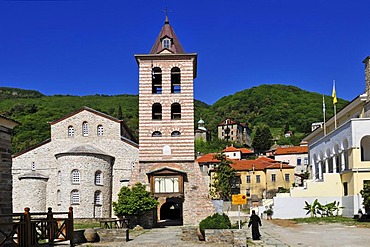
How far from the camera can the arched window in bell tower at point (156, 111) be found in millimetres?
41719

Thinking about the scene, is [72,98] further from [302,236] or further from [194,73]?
[302,236]

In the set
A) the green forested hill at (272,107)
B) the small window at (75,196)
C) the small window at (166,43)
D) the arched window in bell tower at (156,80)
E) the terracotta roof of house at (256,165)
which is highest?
the green forested hill at (272,107)

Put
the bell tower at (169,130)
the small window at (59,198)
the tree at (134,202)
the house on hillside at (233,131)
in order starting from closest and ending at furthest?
the tree at (134,202)
the bell tower at (169,130)
the small window at (59,198)
the house on hillside at (233,131)

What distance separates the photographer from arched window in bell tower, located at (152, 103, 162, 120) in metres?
41.7

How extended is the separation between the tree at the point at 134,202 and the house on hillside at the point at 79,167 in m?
8.09

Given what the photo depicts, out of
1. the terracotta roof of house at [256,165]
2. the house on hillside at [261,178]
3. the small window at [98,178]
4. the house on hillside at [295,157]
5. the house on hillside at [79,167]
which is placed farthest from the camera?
the house on hillside at [295,157]

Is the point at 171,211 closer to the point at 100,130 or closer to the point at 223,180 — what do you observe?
the point at 100,130

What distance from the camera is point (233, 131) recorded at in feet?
454

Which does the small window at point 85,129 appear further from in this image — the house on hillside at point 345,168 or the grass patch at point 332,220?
the grass patch at point 332,220

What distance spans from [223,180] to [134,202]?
34.0m

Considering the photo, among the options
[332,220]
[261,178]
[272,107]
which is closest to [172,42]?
[332,220]

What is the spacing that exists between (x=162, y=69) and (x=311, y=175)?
1922cm

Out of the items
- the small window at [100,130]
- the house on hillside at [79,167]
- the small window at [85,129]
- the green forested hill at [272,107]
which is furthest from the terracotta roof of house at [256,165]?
the green forested hill at [272,107]

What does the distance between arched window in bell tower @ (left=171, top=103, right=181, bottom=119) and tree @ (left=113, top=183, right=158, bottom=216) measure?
7108 millimetres
